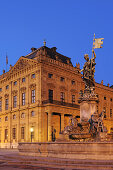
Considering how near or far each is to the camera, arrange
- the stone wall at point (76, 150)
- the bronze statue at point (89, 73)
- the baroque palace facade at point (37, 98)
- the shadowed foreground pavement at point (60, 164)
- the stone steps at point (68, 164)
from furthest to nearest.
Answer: the baroque palace facade at point (37, 98) → the bronze statue at point (89, 73) → the stone wall at point (76, 150) → the shadowed foreground pavement at point (60, 164) → the stone steps at point (68, 164)

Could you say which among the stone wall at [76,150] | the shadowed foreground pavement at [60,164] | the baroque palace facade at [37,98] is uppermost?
the baroque palace facade at [37,98]

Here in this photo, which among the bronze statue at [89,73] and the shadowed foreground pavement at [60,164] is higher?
the bronze statue at [89,73]

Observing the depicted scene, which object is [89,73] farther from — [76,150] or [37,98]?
[37,98]

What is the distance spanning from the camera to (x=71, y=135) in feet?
62.9

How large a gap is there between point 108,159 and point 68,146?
2.76 meters

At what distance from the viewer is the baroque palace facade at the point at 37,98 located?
157 feet

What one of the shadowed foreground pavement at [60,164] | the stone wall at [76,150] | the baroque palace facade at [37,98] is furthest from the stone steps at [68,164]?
the baroque palace facade at [37,98]

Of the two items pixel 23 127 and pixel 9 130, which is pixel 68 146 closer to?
pixel 23 127

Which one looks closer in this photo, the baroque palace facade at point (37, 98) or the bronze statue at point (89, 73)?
the bronze statue at point (89, 73)

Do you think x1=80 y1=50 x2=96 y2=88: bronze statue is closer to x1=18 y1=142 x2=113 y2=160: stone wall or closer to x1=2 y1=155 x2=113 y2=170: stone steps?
x1=18 y1=142 x2=113 y2=160: stone wall

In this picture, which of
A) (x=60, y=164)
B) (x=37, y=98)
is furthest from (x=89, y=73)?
(x=37, y=98)

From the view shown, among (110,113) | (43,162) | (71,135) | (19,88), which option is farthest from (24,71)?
(43,162)

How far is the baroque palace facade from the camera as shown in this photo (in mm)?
47875

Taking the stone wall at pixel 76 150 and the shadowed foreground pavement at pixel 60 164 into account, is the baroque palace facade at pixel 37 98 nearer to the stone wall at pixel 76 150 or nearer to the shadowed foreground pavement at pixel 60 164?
the stone wall at pixel 76 150
